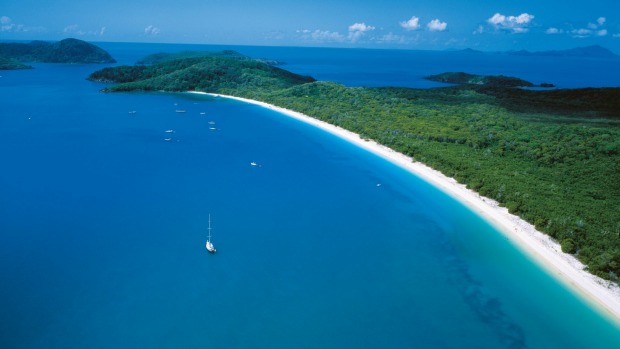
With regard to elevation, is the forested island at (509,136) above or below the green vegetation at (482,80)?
below

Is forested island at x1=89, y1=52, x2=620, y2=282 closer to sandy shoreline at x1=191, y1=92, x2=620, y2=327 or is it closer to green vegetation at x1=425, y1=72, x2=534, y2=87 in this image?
sandy shoreline at x1=191, y1=92, x2=620, y2=327

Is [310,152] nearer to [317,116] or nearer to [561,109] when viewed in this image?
[317,116]

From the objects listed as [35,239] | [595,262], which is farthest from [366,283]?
[35,239]

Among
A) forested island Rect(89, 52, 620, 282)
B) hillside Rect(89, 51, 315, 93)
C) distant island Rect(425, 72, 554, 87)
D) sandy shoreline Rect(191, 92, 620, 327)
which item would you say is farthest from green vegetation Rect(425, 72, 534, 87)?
sandy shoreline Rect(191, 92, 620, 327)

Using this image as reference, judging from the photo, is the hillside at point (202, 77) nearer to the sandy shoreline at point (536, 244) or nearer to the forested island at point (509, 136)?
the forested island at point (509, 136)

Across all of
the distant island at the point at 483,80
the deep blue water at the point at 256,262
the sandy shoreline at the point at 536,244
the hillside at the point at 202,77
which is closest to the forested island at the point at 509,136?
the hillside at the point at 202,77

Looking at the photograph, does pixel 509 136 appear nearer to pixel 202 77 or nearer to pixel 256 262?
pixel 256 262
